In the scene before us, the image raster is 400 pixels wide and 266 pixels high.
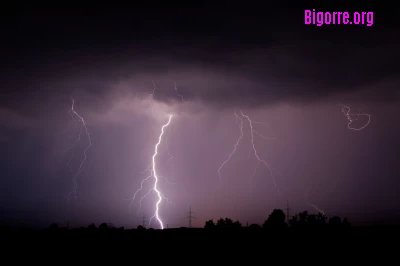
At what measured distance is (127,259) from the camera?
9.42 m

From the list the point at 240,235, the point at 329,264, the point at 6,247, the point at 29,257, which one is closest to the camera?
the point at 329,264

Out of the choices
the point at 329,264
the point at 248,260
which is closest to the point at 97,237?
the point at 248,260

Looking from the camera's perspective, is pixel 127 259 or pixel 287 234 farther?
pixel 287 234

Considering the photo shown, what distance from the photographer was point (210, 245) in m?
10.4

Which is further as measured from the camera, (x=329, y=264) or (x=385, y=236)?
(x=385, y=236)

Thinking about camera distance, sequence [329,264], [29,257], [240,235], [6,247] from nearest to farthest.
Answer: [329,264], [29,257], [6,247], [240,235]

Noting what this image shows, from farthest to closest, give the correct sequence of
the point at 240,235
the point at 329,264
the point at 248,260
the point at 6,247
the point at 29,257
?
the point at 240,235, the point at 6,247, the point at 29,257, the point at 248,260, the point at 329,264

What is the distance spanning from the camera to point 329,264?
839 cm

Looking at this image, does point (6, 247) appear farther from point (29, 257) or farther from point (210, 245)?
point (210, 245)

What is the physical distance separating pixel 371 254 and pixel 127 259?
19.7 ft

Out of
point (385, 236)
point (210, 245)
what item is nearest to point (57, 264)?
point (210, 245)

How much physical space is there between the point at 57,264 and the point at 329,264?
6.57 m

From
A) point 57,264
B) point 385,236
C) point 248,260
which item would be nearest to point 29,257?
point 57,264

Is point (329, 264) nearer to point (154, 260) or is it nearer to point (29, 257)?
point (154, 260)
